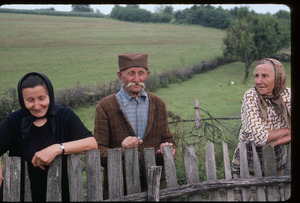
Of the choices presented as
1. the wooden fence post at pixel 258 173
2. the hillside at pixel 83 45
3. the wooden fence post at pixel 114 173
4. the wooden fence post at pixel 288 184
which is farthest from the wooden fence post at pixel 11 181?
the hillside at pixel 83 45

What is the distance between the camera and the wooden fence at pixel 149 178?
2590mm

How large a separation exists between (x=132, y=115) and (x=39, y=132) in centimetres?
96

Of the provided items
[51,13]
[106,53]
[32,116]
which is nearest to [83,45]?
[106,53]

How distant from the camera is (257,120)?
307cm

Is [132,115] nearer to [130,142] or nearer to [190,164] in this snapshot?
[130,142]

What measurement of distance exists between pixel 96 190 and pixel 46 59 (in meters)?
5.35

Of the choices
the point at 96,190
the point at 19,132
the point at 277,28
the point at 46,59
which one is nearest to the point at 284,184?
the point at 96,190

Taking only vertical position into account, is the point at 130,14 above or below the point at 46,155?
above

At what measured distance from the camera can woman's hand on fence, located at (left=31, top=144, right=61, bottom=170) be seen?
98.3 inches

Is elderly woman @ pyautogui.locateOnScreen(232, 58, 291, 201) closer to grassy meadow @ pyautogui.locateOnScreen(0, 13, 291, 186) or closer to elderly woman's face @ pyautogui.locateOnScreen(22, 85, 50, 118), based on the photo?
elderly woman's face @ pyautogui.locateOnScreen(22, 85, 50, 118)

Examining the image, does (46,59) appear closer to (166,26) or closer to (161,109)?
(166,26)

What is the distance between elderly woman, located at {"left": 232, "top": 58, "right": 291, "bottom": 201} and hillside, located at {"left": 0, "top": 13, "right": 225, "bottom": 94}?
13.9 ft

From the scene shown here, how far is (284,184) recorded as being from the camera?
324cm

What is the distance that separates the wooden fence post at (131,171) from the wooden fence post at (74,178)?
45 cm
